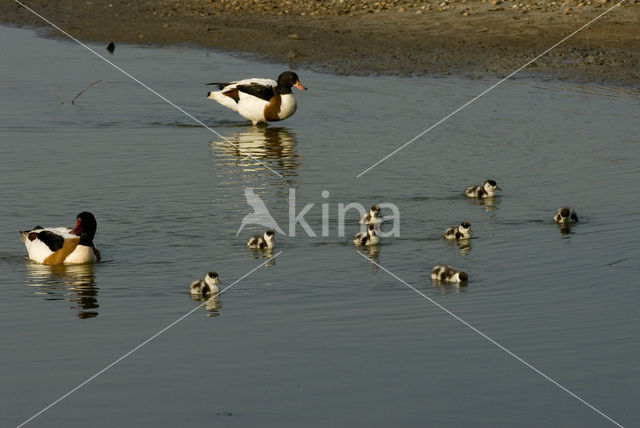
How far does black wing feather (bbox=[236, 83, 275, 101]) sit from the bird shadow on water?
8.86m

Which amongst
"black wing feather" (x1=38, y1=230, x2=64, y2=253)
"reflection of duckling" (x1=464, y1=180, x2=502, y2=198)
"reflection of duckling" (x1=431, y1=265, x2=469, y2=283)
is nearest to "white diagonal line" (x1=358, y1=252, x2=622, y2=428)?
"reflection of duckling" (x1=431, y1=265, x2=469, y2=283)

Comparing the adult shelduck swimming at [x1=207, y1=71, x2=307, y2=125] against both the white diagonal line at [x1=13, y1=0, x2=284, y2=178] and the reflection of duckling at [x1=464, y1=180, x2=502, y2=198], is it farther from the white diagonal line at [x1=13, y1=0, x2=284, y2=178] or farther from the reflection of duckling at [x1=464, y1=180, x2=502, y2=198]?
the reflection of duckling at [x1=464, y1=180, x2=502, y2=198]

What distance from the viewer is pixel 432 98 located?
22.6 meters

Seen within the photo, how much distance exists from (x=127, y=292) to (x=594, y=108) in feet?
40.9

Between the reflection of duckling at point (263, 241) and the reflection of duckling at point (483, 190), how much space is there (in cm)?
354

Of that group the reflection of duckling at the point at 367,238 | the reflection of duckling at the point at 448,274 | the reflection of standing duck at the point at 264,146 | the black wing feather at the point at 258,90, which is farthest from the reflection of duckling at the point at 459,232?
the black wing feather at the point at 258,90

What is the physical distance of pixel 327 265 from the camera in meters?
12.4

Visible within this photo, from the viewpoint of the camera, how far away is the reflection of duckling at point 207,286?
1112cm

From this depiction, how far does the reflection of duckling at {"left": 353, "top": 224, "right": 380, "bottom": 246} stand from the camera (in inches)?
516

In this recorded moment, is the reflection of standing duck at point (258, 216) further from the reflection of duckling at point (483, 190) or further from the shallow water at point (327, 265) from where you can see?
the reflection of duckling at point (483, 190)

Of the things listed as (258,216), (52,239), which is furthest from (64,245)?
(258,216)

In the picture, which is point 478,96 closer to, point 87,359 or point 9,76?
point 9,76

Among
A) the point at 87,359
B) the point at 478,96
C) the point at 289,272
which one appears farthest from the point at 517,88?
the point at 87,359

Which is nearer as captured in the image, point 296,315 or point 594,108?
point 296,315
